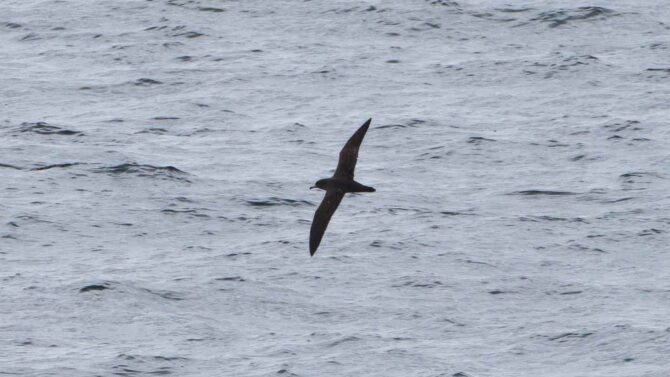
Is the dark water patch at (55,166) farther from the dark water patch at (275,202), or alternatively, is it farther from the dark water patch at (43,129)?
the dark water patch at (275,202)

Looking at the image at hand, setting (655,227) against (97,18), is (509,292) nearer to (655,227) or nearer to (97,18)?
(655,227)

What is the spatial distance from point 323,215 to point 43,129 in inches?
605

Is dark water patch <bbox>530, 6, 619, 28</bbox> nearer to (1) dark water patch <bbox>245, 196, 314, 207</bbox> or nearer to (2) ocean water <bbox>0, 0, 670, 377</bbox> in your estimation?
(2) ocean water <bbox>0, 0, 670, 377</bbox>

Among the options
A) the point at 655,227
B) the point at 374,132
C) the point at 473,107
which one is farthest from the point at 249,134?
the point at 655,227

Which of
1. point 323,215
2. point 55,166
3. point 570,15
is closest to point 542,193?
point 55,166

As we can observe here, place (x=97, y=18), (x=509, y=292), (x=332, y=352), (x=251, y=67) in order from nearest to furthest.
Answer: (x=332, y=352)
(x=509, y=292)
(x=251, y=67)
(x=97, y=18)

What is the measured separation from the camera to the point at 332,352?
86.7 ft

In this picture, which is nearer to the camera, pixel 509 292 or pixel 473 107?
pixel 509 292

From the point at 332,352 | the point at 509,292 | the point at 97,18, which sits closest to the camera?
the point at 332,352

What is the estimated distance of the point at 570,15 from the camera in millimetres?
43750

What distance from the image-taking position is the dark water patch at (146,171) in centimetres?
3400

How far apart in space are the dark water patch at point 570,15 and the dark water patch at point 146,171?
42.4ft

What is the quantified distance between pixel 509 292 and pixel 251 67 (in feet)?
45.7

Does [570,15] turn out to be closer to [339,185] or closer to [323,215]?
[339,185]
